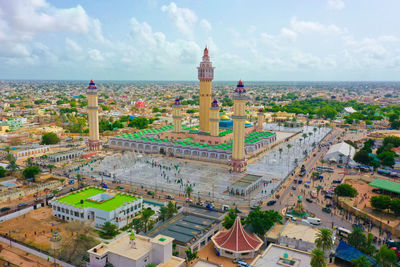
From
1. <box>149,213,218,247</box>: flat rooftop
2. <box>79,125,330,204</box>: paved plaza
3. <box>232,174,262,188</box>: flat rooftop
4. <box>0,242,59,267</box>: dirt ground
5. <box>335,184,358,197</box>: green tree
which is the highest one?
<box>335,184,358,197</box>: green tree

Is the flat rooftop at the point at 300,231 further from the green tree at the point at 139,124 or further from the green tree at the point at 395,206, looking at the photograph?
the green tree at the point at 139,124

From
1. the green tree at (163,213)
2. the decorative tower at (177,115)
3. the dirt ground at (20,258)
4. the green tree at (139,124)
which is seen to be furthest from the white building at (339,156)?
the green tree at (139,124)

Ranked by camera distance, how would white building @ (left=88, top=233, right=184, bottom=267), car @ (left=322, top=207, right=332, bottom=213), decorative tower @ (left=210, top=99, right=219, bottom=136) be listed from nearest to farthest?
white building @ (left=88, top=233, right=184, bottom=267)
car @ (left=322, top=207, right=332, bottom=213)
decorative tower @ (left=210, top=99, right=219, bottom=136)

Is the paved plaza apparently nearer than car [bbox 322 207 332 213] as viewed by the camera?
No

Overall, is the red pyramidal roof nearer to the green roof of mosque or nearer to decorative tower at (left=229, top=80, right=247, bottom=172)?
the green roof of mosque

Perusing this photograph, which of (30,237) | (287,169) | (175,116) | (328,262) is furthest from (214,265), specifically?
(175,116)

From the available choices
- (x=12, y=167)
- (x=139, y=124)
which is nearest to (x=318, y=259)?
(x=12, y=167)

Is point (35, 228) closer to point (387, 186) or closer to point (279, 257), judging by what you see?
point (279, 257)

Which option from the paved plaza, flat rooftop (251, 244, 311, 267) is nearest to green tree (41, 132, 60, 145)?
the paved plaza
